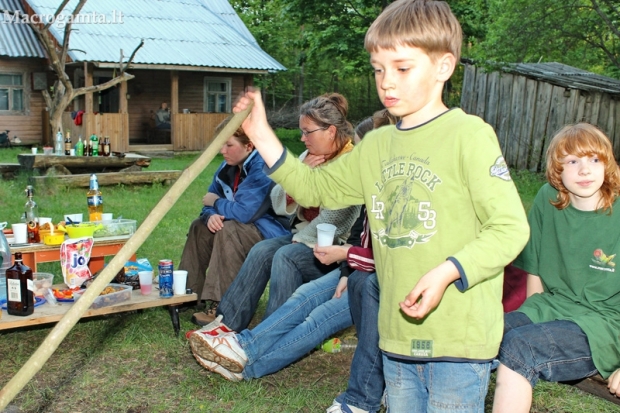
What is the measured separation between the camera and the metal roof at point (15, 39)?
19.3 m

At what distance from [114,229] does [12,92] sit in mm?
17323

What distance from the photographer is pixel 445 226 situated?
6.91 feet

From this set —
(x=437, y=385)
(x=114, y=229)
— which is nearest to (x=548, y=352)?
(x=437, y=385)

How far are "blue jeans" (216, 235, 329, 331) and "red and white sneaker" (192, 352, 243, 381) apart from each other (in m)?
0.47

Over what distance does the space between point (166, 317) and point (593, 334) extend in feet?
9.90

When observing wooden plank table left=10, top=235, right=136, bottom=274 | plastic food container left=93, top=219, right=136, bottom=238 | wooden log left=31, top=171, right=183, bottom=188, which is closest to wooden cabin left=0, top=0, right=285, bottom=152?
wooden log left=31, top=171, right=183, bottom=188

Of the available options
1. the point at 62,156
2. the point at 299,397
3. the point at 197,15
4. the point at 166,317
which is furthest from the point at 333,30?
the point at 299,397

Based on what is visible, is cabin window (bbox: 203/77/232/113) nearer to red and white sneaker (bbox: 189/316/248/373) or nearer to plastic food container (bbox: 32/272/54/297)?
plastic food container (bbox: 32/272/54/297)

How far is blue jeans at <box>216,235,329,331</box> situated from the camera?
13.4 ft

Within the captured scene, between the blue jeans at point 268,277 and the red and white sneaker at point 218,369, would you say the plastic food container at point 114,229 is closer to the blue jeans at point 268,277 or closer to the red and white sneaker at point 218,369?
the blue jeans at point 268,277

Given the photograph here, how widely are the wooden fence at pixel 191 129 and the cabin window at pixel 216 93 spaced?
2315 mm

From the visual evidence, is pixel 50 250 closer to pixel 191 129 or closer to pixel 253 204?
pixel 253 204

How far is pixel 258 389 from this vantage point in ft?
12.1

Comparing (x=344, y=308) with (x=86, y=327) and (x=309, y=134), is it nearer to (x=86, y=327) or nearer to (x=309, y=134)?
(x=309, y=134)
